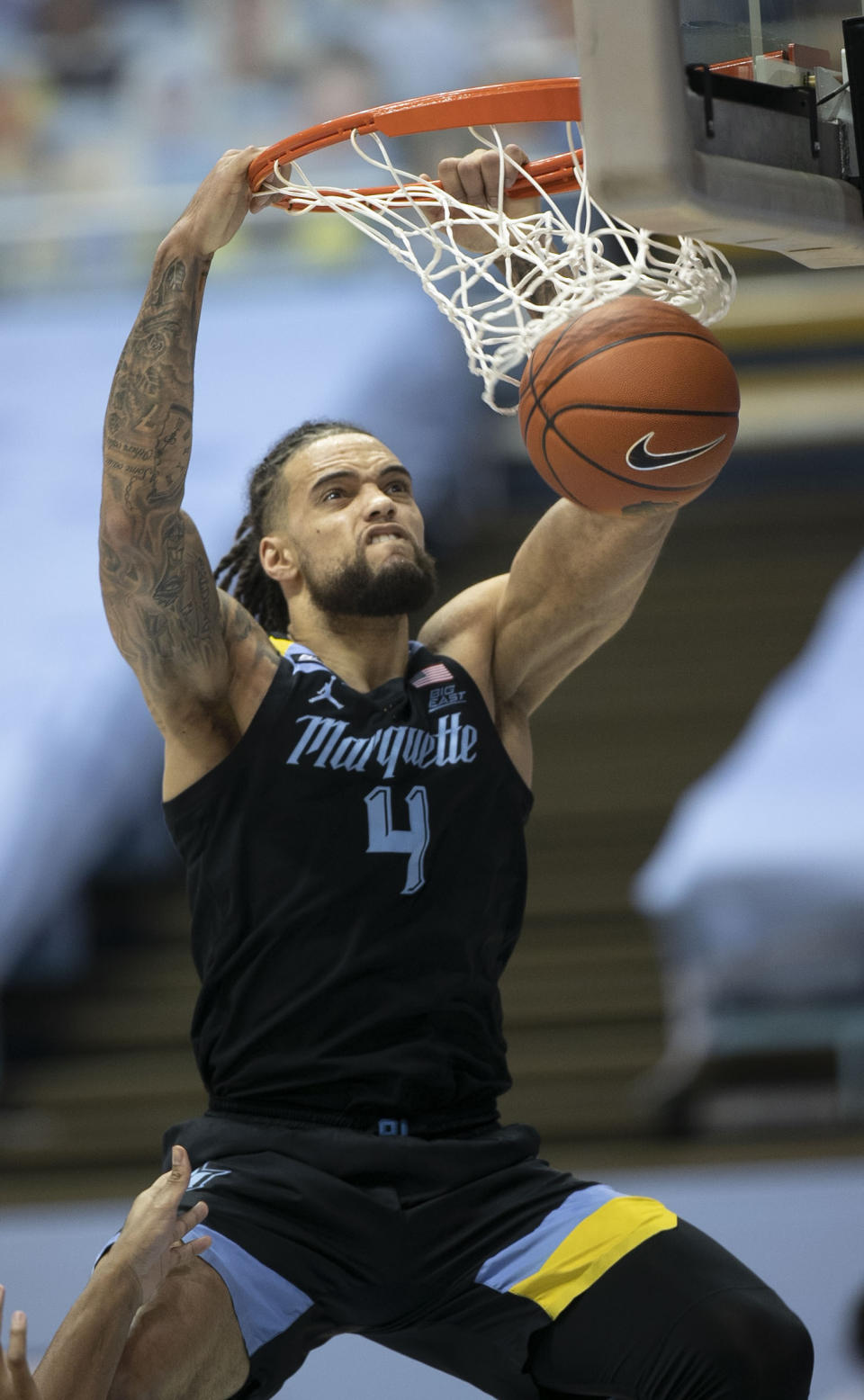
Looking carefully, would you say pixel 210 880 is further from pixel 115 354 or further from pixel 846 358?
pixel 115 354

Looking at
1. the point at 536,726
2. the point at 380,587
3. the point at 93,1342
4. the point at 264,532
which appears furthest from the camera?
the point at 536,726

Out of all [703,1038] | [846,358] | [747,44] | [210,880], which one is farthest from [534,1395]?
[846,358]

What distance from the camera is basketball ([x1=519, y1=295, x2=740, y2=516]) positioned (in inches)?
108

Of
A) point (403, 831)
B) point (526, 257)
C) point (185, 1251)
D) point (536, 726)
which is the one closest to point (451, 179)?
point (526, 257)

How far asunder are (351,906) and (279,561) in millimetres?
804

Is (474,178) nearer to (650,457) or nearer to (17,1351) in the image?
(650,457)

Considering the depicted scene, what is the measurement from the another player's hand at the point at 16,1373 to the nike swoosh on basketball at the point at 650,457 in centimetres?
158

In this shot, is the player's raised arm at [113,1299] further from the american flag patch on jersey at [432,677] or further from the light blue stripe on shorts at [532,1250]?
the american flag patch on jersey at [432,677]

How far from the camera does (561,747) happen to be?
8.20m

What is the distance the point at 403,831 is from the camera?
298cm

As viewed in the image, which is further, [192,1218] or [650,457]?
[650,457]

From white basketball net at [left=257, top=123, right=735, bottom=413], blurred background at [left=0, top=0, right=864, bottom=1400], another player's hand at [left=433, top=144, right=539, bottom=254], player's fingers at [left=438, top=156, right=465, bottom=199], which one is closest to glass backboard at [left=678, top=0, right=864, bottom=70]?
white basketball net at [left=257, top=123, right=735, bottom=413]

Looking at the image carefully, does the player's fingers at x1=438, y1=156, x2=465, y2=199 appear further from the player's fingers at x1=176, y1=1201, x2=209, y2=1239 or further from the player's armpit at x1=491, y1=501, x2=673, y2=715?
the player's fingers at x1=176, y1=1201, x2=209, y2=1239

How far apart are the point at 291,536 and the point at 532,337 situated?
2.17 ft
